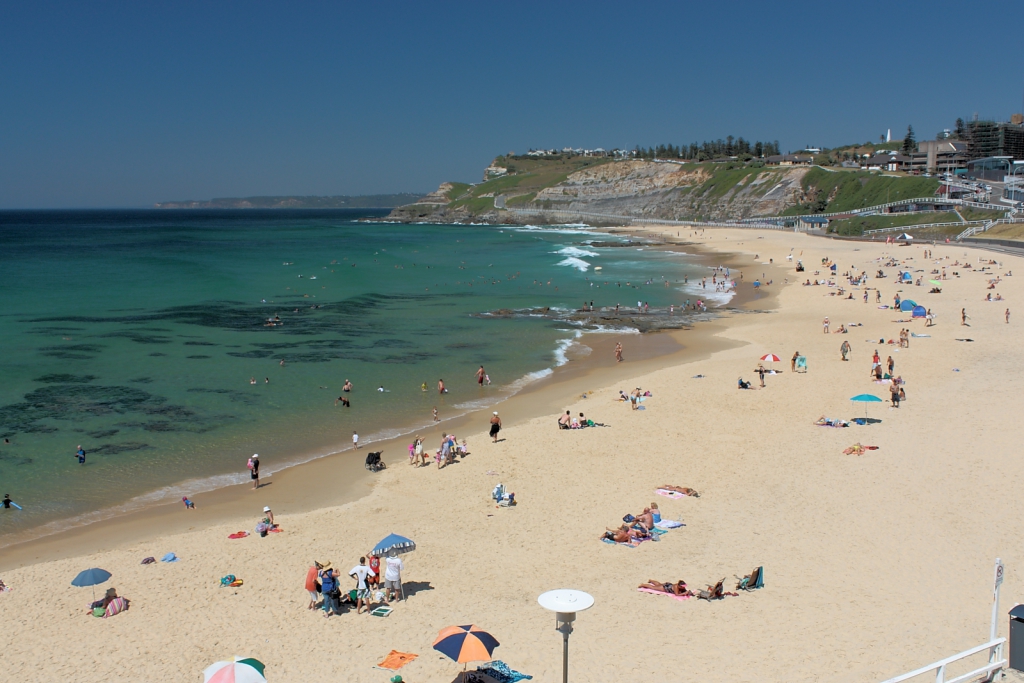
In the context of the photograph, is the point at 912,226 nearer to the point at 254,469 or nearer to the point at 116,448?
the point at 254,469

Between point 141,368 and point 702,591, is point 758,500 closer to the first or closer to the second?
point 702,591

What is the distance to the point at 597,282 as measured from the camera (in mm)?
55812

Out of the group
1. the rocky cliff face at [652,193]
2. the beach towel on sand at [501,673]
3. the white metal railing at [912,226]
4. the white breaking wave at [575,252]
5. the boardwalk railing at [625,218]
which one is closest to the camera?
the beach towel on sand at [501,673]

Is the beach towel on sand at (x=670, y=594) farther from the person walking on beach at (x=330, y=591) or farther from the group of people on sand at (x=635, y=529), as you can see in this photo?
the person walking on beach at (x=330, y=591)

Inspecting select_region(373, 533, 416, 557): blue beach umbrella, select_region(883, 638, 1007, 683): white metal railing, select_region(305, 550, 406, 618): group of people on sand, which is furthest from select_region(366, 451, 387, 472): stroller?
select_region(883, 638, 1007, 683): white metal railing

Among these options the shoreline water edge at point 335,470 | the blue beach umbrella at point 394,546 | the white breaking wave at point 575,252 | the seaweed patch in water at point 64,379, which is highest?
the white breaking wave at point 575,252

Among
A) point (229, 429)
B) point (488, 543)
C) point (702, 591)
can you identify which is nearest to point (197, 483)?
point (229, 429)

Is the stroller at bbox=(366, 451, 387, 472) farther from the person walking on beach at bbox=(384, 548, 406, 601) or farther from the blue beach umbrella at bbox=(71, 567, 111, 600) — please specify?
the blue beach umbrella at bbox=(71, 567, 111, 600)

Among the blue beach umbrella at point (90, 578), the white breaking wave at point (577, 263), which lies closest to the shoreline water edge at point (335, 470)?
the blue beach umbrella at point (90, 578)

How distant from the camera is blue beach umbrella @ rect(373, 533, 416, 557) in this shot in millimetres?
12391

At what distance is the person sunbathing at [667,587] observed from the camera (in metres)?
11.2

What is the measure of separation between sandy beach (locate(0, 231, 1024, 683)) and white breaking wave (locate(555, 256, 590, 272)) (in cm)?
4353

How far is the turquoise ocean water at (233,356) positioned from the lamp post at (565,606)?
493 inches

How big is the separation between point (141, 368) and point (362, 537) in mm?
19961
